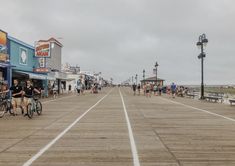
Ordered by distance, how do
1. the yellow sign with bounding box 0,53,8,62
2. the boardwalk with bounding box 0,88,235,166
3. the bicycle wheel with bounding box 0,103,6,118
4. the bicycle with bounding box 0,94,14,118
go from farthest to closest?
the yellow sign with bounding box 0,53,8,62, the bicycle with bounding box 0,94,14,118, the bicycle wheel with bounding box 0,103,6,118, the boardwalk with bounding box 0,88,235,166

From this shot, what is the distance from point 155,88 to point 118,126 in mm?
53667

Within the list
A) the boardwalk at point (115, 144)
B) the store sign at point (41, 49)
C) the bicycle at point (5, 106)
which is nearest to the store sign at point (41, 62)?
the store sign at point (41, 49)

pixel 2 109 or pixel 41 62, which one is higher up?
pixel 41 62

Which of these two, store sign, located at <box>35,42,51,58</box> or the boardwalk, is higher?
store sign, located at <box>35,42,51,58</box>

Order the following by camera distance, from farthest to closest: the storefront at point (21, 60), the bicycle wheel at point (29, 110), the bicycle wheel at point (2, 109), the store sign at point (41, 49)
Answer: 1. the store sign at point (41, 49)
2. the storefront at point (21, 60)
3. the bicycle wheel at point (2, 109)
4. the bicycle wheel at point (29, 110)

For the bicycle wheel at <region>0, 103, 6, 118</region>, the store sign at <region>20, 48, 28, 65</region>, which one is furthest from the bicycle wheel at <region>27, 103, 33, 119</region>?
the store sign at <region>20, 48, 28, 65</region>

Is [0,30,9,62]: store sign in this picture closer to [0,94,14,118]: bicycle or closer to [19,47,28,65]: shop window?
[19,47,28,65]: shop window

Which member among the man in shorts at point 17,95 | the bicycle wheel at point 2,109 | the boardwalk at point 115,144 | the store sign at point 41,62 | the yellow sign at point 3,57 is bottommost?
the boardwalk at point 115,144

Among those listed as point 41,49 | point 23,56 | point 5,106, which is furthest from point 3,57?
point 5,106

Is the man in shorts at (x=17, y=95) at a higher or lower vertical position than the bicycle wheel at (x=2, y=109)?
higher

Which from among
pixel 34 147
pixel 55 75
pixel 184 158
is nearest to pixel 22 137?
pixel 34 147

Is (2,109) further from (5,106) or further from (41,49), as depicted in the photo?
(41,49)

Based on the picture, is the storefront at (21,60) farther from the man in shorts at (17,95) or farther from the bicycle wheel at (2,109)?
the man in shorts at (17,95)

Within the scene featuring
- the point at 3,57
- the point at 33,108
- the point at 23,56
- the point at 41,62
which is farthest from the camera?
the point at 41,62
